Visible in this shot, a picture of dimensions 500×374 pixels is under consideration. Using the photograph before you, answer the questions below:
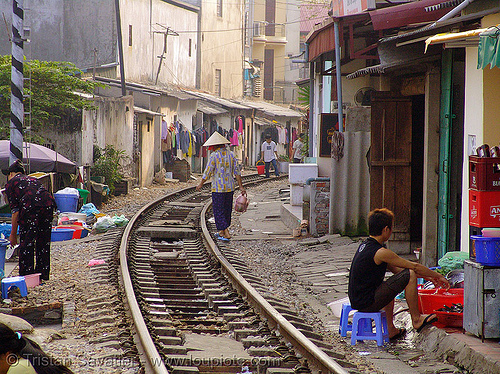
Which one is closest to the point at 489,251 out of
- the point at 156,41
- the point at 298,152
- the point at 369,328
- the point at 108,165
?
the point at 369,328

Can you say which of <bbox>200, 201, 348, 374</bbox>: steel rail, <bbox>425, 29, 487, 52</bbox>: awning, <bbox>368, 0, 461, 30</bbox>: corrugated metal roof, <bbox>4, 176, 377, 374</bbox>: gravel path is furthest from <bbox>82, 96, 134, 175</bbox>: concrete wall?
<bbox>425, 29, 487, 52</bbox>: awning

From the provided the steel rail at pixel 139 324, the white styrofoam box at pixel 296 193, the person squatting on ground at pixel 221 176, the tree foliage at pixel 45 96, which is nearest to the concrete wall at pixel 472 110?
the steel rail at pixel 139 324

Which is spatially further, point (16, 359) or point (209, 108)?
point (209, 108)

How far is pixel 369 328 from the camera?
639 cm

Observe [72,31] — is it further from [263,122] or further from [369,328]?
[369,328]

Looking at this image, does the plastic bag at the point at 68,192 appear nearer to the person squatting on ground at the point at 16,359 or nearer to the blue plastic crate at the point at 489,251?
the blue plastic crate at the point at 489,251

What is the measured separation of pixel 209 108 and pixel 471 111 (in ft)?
95.7

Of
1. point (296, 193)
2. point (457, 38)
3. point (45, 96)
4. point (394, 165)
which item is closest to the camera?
point (457, 38)

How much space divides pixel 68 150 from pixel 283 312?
513 inches

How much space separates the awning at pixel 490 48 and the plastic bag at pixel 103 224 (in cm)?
951

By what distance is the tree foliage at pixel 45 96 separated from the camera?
17.8m

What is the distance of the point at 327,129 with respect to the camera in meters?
14.1

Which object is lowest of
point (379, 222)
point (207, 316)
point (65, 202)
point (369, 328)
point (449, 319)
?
point (207, 316)

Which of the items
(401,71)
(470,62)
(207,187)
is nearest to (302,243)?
(401,71)
